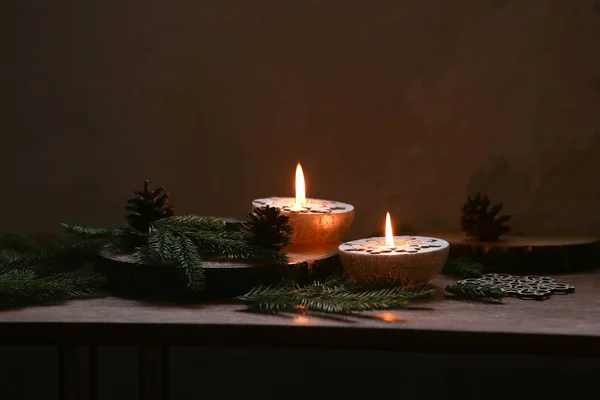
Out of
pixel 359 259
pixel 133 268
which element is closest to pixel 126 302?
pixel 133 268

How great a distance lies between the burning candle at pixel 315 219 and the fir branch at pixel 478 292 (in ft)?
0.63

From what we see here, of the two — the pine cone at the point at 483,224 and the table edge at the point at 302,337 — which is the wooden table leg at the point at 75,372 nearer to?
the table edge at the point at 302,337

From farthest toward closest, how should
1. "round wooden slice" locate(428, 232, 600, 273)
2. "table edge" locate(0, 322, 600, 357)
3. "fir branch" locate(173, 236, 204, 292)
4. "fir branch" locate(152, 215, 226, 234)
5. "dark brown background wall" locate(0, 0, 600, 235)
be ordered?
1. "dark brown background wall" locate(0, 0, 600, 235)
2. "round wooden slice" locate(428, 232, 600, 273)
3. "fir branch" locate(152, 215, 226, 234)
4. "fir branch" locate(173, 236, 204, 292)
5. "table edge" locate(0, 322, 600, 357)

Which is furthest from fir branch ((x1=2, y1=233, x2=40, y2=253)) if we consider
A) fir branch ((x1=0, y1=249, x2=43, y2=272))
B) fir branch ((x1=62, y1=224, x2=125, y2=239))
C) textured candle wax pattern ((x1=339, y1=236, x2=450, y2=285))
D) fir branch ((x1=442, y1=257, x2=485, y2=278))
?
fir branch ((x1=442, y1=257, x2=485, y2=278))

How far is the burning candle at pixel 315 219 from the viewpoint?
994 millimetres

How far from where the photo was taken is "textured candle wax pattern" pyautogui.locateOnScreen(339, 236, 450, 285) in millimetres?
891

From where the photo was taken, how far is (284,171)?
1405 millimetres

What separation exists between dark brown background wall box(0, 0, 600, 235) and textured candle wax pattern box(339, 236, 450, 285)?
484mm

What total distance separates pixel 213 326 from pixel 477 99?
0.80m

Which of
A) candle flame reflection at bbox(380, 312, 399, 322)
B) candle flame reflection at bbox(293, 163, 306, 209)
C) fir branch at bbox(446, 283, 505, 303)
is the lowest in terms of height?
candle flame reflection at bbox(380, 312, 399, 322)

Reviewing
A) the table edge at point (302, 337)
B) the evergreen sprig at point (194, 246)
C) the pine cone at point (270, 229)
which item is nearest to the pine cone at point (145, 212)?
the evergreen sprig at point (194, 246)

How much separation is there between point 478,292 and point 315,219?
0.76ft

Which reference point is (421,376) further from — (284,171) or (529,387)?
(284,171)

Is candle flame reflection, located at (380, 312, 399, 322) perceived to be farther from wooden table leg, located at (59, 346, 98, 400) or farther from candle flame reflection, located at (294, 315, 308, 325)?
wooden table leg, located at (59, 346, 98, 400)
